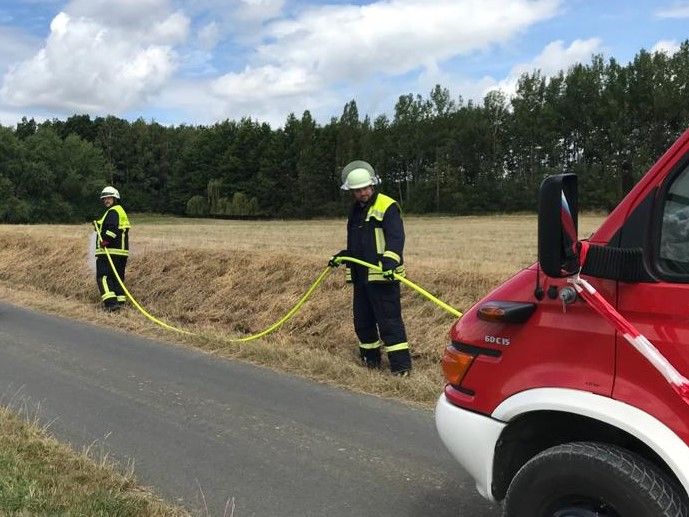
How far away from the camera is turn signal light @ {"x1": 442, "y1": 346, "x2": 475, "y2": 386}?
123 inches

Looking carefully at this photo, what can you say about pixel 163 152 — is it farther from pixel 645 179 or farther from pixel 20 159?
pixel 645 179

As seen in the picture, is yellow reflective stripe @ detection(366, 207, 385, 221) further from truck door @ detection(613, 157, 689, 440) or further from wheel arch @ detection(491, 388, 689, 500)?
truck door @ detection(613, 157, 689, 440)

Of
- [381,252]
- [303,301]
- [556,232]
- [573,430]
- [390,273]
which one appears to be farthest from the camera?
[303,301]

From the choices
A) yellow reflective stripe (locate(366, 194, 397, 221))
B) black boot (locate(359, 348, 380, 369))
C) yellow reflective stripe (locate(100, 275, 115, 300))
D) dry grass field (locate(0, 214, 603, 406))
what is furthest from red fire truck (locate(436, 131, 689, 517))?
yellow reflective stripe (locate(100, 275, 115, 300))

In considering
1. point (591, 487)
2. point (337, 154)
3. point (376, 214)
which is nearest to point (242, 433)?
point (376, 214)

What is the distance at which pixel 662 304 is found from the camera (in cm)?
243

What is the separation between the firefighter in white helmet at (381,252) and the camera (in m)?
Result: 6.79

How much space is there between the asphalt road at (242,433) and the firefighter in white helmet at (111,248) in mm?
3214

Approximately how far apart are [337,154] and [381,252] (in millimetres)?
67304

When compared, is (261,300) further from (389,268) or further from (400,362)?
(389,268)

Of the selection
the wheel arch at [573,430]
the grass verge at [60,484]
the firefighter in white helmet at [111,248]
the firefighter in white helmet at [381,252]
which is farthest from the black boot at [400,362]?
the firefighter in white helmet at [111,248]

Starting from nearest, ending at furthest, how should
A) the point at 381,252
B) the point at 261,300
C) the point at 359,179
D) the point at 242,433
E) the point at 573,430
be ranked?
the point at 573,430 → the point at 242,433 → the point at 359,179 → the point at 381,252 → the point at 261,300

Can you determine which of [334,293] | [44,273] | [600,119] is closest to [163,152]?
[600,119]

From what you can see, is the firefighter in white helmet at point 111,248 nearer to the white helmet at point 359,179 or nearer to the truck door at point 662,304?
the white helmet at point 359,179
